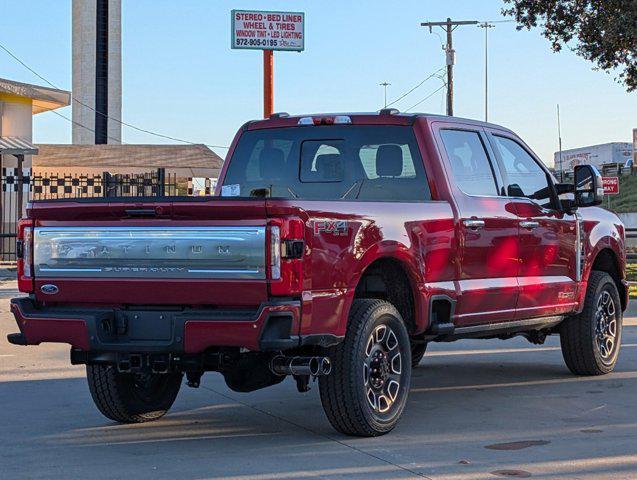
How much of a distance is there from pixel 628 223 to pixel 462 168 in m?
51.0

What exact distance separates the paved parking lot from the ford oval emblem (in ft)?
3.03

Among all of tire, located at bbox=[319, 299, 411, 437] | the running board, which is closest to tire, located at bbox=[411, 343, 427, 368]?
the running board

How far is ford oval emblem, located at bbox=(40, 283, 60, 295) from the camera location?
7422 mm

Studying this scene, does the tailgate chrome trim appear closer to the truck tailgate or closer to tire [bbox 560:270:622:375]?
the truck tailgate

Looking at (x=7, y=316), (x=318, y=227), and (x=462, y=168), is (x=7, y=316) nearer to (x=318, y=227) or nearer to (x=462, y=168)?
(x=462, y=168)

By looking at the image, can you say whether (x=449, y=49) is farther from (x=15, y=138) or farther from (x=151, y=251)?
(x=151, y=251)

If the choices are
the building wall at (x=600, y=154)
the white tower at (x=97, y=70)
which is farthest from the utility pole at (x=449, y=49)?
the building wall at (x=600, y=154)

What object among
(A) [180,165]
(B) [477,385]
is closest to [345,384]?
(B) [477,385]

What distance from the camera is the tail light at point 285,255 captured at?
22.3 feet

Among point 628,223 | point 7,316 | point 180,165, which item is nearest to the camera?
point 7,316

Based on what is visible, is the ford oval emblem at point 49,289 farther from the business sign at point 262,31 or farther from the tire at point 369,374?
the business sign at point 262,31

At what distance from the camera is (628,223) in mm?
58062

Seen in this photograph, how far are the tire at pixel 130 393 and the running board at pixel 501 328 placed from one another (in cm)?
191

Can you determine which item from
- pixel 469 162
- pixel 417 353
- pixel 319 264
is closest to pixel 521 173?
pixel 469 162
